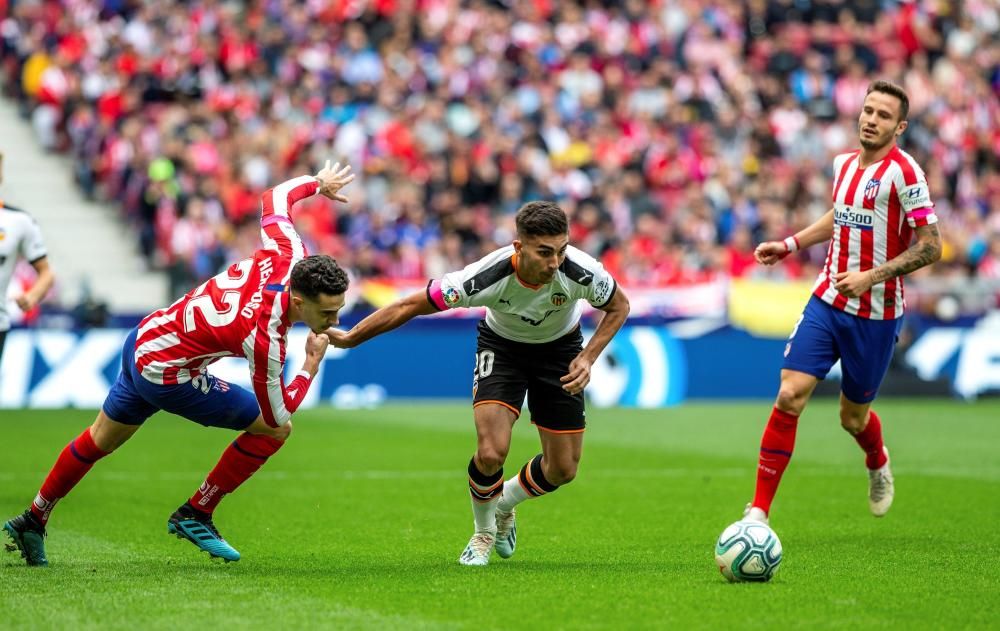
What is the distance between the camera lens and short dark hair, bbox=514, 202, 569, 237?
7.96 metres

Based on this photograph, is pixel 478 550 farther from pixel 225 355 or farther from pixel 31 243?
pixel 31 243

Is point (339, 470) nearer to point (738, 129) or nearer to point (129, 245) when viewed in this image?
point (129, 245)

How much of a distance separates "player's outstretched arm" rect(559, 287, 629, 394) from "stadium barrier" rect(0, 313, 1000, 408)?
1154 cm

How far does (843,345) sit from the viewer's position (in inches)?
374

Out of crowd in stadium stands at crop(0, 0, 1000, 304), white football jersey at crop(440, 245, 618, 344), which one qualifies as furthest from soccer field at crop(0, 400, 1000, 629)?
crowd in stadium stands at crop(0, 0, 1000, 304)

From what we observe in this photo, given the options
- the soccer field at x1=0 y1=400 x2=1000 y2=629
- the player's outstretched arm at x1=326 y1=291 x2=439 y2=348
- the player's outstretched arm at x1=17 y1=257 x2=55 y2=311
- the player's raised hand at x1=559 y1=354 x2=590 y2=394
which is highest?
the player's outstretched arm at x1=326 y1=291 x2=439 y2=348

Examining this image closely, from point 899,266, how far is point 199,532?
14.8 feet

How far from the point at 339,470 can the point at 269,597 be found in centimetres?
671

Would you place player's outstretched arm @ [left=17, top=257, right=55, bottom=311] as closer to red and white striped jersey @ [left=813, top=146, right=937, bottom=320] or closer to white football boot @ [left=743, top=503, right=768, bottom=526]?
white football boot @ [left=743, top=503, right=768, bottom=526]

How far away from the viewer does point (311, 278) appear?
7758mm

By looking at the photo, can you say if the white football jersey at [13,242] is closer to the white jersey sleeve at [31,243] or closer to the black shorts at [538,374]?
the white jersey sleeve at [31,243]

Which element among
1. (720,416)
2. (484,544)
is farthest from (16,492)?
(720,416)

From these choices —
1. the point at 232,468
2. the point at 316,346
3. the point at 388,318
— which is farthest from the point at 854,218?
the point at 232,468

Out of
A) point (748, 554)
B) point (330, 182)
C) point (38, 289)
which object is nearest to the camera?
point (748, 554)
